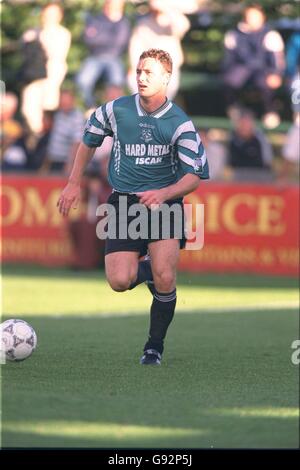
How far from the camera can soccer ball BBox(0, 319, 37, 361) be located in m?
8.59

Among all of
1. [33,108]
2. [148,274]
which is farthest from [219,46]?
[148,274]

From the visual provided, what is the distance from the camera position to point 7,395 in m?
7.06

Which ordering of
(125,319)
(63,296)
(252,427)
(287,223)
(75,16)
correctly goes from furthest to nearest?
(75,16), (287,223), (63,296), (125,319), (252,427)

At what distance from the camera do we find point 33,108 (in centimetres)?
2006

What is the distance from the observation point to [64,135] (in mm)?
19156

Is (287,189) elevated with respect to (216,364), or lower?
elevated

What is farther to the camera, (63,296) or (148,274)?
(63,296)

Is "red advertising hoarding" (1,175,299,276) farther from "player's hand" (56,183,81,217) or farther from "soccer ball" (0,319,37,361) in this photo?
"soccer ball" (0,319,37,361)

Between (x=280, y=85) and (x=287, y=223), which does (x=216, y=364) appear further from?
(x=280, y=85)

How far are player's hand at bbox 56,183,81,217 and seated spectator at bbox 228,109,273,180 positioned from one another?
30.3ft

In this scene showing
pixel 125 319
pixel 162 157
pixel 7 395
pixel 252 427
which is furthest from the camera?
pixel 125 319

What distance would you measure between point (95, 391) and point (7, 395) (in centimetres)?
64

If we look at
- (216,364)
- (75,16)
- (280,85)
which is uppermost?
(75,16)
